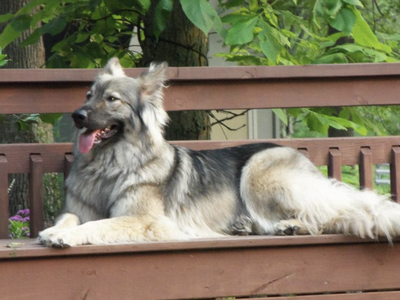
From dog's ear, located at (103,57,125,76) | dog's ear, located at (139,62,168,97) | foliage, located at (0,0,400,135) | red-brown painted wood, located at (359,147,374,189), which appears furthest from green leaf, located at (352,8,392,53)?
dog's ear, located at (103,57,125,76)

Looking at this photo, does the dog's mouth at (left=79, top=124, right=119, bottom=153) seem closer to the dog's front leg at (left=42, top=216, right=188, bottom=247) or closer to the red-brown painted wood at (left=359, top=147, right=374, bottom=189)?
the dog's front leg at (left=42, top=216, right=188, bottom=247)

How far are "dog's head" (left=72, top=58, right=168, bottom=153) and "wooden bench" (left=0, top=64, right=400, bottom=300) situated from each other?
15 cm

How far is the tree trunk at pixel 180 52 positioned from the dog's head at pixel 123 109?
1.35m

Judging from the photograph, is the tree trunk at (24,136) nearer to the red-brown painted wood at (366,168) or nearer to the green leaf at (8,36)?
the green leaf at (8,36)

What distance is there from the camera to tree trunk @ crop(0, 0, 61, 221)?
7160 millimetres

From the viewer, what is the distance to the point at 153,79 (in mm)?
4238

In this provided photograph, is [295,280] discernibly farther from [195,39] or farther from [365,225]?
[195,39]

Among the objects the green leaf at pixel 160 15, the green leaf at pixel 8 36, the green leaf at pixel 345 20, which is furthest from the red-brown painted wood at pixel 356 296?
the green leaf at pixel 8 36

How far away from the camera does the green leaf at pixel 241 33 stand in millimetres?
4766

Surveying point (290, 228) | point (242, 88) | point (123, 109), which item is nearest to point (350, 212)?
point (290, 228)

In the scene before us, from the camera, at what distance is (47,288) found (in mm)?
3361

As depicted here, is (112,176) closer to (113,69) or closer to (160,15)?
(113,69)

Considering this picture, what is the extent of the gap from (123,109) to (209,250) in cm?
105

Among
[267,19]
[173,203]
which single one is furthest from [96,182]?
[267,19]
